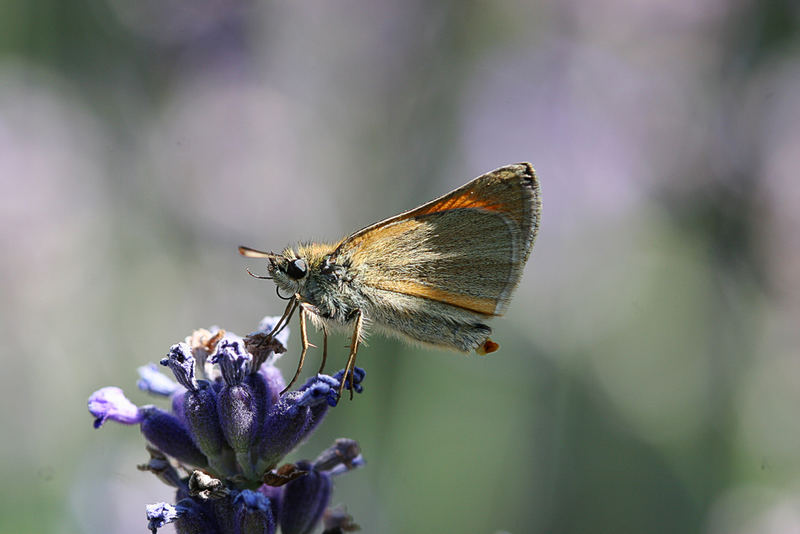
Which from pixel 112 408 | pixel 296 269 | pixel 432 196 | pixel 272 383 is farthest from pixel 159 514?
pixel 432 196

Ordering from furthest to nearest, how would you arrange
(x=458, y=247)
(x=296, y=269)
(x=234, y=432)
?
(x=458, y=247) → (x=296, y=269) → (x=234, y=432)

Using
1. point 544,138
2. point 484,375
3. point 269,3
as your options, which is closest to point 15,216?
point 269,3

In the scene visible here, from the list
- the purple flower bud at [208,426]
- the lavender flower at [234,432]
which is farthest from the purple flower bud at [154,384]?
the purple flower bud at [208,426]

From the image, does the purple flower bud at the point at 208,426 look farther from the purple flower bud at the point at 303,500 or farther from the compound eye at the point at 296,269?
the compound eye at the point at 296,269

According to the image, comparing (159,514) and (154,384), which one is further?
(154,384)

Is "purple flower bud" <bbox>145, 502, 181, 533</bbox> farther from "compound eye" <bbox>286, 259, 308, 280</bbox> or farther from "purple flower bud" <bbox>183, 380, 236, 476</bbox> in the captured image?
"compound eye" <bbox>286, 259, 308, 280</bbox>

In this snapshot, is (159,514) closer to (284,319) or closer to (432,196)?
(284,319)

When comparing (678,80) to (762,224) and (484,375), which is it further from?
(484,375)
